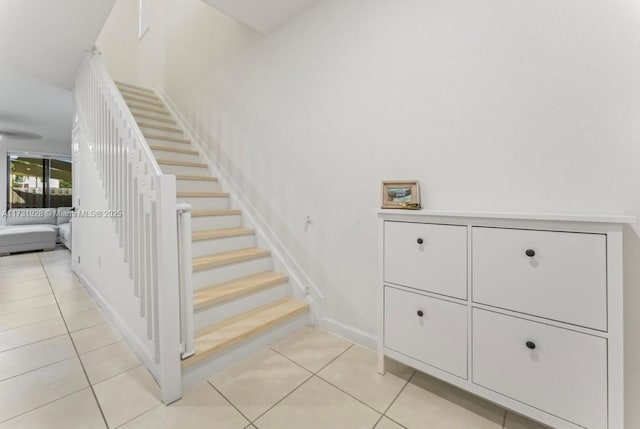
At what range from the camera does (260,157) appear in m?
2.61

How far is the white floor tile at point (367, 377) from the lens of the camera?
1.41 meters

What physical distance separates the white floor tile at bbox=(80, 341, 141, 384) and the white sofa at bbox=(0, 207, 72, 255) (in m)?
4.40

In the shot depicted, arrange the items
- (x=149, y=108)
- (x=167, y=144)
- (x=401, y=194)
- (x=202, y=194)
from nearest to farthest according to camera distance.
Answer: (x=401, y=194) → (x=202, y=194) → (x=167, y=144) → (x=149, y=108)

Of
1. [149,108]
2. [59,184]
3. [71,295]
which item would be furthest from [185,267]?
A: [59,184]

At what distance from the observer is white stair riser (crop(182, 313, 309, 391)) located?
4.94 feet

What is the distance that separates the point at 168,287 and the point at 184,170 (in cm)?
204

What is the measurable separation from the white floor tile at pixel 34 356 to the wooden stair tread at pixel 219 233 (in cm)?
104

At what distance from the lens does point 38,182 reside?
21.2ft

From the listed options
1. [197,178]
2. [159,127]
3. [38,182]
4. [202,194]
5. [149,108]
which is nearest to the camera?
[202,194]

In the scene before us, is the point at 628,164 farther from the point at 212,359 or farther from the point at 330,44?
the point at 212,359

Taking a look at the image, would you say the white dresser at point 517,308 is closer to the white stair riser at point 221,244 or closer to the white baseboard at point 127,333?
the white baseboard at point 127,333

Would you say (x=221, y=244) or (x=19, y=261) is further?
(x=19, y=261)

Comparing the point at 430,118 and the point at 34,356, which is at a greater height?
the point at 430,118

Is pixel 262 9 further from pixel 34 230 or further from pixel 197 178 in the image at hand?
pixel 34 230
